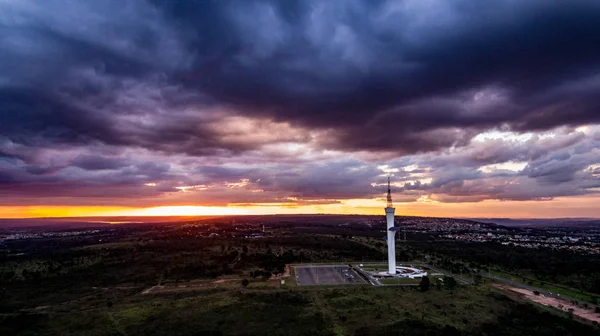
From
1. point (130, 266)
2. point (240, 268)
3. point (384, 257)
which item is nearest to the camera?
point (240, 268)

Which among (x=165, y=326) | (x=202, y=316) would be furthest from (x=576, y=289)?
(x=165, y=326)

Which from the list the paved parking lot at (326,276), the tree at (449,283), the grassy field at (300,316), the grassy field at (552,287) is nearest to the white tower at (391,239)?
Result: the paved parking lot at (326,276)

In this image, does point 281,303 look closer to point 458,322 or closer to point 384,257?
point 458,322

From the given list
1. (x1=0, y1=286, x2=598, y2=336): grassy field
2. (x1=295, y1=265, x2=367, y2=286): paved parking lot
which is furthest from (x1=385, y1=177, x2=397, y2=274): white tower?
(x1=0, y1=286, x2=598, y2=336): grassy field

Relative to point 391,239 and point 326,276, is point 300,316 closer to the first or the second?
point 326,276

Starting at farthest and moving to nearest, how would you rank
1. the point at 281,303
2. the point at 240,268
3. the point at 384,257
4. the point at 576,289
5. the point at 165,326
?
the point at 384,257 < the point at 240,268 < the point at 576,289 < the point at 281,303 < the point at 165,326

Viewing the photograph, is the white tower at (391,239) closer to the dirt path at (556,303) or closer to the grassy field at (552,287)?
the dirt path at (556,303)

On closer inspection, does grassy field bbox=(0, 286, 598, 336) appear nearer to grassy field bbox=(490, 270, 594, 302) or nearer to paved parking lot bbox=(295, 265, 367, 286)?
paved parking lot bbox=(295, 265, 367, 286)
